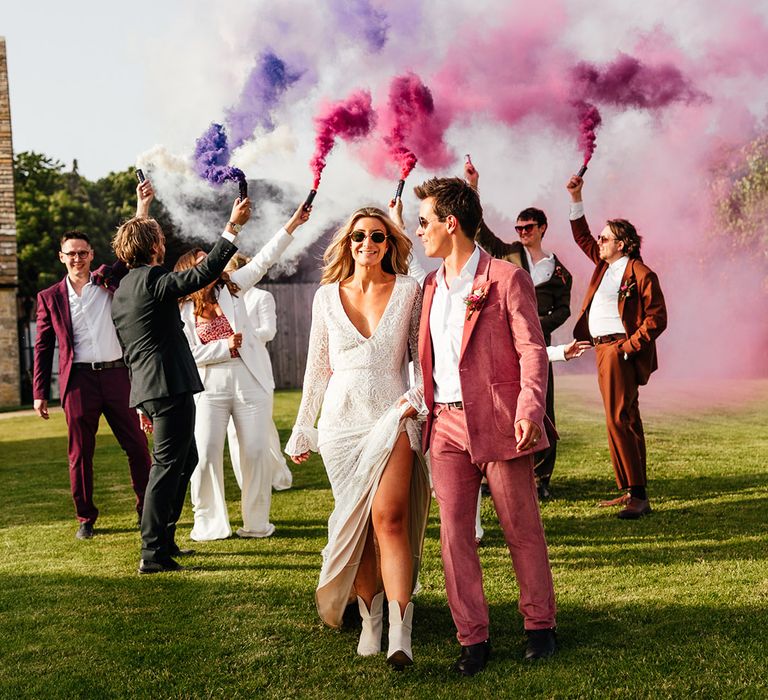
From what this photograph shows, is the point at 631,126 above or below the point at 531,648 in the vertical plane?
above

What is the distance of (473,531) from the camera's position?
4480 millimetres

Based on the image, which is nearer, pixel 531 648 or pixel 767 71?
pixel 531 648

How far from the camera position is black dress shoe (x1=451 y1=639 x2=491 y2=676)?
432 centimetres

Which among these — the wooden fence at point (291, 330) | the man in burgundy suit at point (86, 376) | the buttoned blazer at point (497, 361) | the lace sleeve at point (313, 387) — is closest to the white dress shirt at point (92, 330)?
the man in burgundy suit at point (86, 376)

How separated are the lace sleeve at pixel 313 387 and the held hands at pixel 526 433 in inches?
49.2

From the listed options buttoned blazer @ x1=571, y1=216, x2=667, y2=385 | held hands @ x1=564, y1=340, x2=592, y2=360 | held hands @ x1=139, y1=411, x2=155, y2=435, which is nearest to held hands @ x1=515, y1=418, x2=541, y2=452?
held hands @ x1=564, y1=340, x2=592, y2=360

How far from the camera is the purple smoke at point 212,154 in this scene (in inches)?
294

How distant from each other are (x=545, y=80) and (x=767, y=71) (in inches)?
321

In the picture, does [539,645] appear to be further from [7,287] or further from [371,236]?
[7,287]

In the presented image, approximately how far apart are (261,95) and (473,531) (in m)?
5.93

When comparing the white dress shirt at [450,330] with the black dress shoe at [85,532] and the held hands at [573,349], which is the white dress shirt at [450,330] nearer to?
the held hands at [573,349]

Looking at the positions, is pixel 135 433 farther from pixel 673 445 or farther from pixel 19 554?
pixel 673 445

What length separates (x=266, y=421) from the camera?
7.69 meters

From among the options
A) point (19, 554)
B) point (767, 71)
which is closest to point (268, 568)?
point (19, 554)
